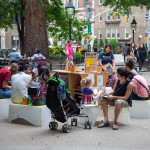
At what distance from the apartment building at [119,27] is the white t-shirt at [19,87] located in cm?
6927

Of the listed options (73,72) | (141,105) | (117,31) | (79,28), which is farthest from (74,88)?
(117,31)

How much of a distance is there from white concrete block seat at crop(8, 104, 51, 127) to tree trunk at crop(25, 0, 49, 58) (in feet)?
39.3

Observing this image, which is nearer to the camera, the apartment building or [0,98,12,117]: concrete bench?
[0,98,12,117]: concrete bench

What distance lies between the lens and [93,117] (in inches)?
319

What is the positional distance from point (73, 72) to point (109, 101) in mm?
2323

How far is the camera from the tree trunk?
65.8 feet

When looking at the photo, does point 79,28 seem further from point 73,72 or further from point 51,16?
point 73,72

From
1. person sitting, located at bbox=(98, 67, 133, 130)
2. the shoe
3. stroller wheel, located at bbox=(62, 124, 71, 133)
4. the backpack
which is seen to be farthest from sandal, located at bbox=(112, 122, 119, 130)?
the backpack

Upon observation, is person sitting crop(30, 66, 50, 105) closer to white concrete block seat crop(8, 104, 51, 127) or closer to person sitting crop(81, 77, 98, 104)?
white concrete block seat crop(8, 104, 51, 127)

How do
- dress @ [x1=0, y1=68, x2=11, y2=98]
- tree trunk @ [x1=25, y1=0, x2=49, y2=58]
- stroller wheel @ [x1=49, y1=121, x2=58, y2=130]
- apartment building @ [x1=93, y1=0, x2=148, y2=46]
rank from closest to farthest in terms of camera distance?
1. stroller wheel @ [x1=49, y1=121, x2=58, y2=130]
2. dress @ [x1=0, y1=68, x2=11, y2=98]
3. tree trunk @ [x1=25, y1=0, x2=49, y2=58]
4. apartment building @ [x1=93, y1=0, x2=148, y2=46]

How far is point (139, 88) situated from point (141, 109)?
547 mm

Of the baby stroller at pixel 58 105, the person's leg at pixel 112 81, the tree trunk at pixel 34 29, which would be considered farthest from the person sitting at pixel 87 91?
the tree trunk at pixel 34 29

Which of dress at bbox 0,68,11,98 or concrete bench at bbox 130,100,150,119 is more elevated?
dress at bbox 0,68,11,98

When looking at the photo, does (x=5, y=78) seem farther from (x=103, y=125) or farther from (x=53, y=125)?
(x=103, y=125)
